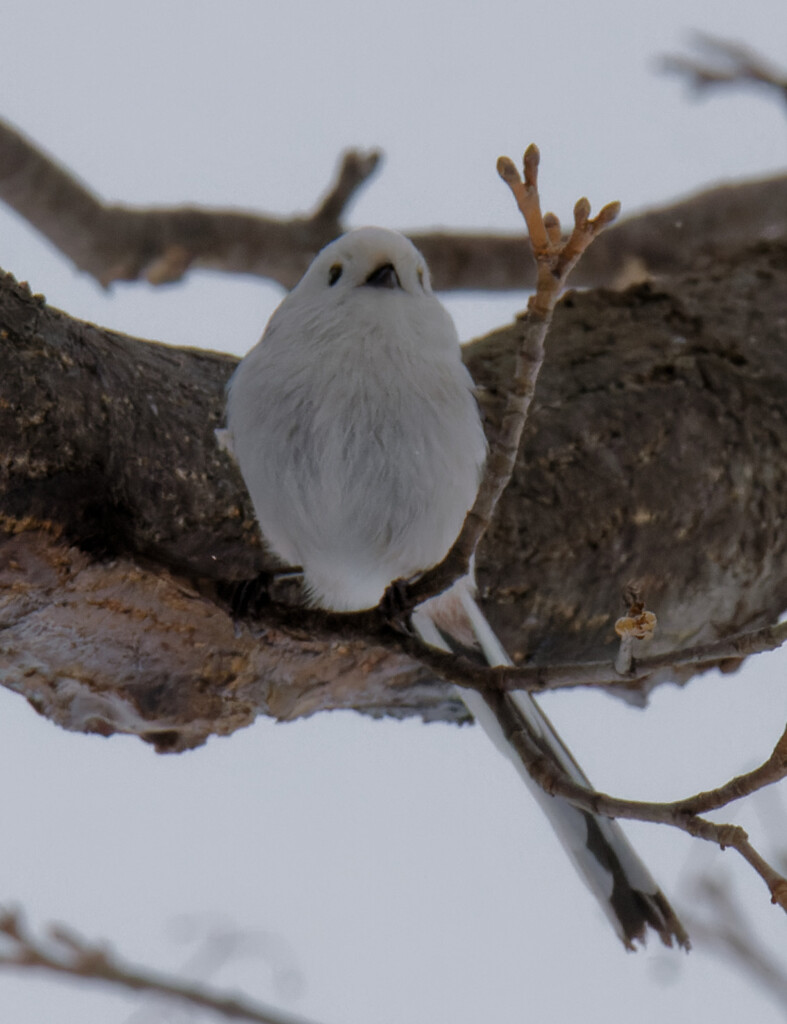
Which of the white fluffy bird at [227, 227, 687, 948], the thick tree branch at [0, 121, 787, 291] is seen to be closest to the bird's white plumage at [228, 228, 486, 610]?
the white fluffy bird at [227, 227, 687, 948]

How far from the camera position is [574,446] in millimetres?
1566

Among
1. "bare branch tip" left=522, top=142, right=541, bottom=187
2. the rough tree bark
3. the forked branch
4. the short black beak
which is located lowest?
the forked branch

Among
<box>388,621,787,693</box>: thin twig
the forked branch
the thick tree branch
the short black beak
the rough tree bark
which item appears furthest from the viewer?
the thick tree branch

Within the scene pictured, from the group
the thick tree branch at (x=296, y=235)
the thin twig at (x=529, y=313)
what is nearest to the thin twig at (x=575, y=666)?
the thin twig at (x=529, y=313)

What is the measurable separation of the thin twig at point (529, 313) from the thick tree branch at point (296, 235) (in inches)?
40.8

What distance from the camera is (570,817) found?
4.48 ft

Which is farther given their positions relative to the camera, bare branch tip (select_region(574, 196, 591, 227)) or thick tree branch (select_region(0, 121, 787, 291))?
thick tree branch (select_region(0, 121, 787, 291))

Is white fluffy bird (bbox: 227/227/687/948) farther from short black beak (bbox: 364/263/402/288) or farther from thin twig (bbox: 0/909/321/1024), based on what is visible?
thin twig (bbox: 0/909/321/1024)

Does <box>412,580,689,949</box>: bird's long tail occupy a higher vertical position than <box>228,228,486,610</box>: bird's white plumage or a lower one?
lower

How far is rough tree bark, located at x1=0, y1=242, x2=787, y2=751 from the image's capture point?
1.17 meters

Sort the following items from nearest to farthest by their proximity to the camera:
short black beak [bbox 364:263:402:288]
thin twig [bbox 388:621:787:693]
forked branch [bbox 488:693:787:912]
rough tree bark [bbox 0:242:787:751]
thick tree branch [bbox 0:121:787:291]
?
forked branch [bbox 488:693:787:912]
thin twig [bbox 388:621:787:693]
rough tree bark [bbox 0:242:787:751]
short black beak [bbox 364:263:402:288]
thick tree branch [bbox 0:121:787:291]

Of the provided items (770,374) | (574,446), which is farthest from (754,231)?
(574,446)

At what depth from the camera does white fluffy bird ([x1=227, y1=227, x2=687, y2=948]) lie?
1.24 metres

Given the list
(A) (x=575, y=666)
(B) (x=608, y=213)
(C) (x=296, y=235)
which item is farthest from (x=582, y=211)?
(C) (x=296, y=235)
